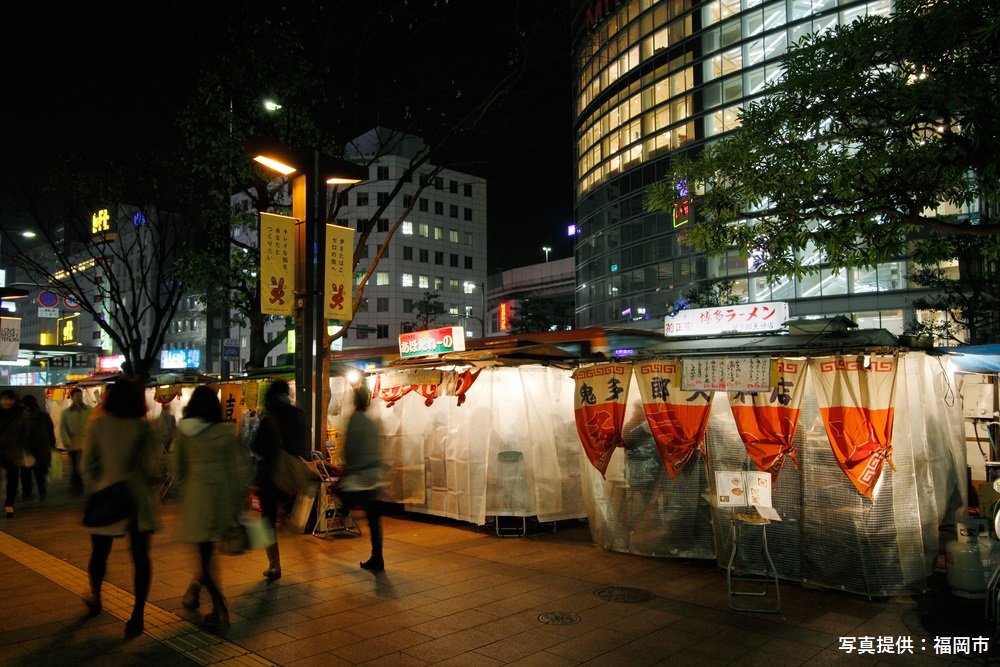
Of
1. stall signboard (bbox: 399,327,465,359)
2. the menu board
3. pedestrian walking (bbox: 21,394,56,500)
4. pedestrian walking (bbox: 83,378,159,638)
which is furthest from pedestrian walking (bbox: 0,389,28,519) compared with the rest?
the menu board

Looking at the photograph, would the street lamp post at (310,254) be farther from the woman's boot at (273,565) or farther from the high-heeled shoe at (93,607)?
the high-heeled shoe at (93,607)

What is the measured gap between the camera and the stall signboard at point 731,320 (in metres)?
16.1

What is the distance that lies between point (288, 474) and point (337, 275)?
3671 millimetres

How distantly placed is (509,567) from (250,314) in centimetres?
1328

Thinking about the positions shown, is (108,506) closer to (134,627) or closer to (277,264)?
(134,627)

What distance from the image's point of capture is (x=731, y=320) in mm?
16875

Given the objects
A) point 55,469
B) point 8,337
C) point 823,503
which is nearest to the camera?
point 823,503

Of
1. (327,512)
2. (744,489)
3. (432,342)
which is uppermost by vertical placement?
(432,342)

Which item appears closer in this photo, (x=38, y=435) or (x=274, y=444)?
(x=274, y=444)

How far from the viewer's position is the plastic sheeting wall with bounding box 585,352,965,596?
265 inches

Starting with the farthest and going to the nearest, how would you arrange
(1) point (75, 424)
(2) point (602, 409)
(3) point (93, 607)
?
(1) point (75, 424)
(2) point (602, 409)
(3) point (93, 607)

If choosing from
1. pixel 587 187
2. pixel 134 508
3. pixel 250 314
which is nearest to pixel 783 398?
pixel 134 508

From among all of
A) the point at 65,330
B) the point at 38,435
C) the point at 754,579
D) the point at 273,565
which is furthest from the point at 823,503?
the point at 65,330

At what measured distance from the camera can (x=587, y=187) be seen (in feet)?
185
